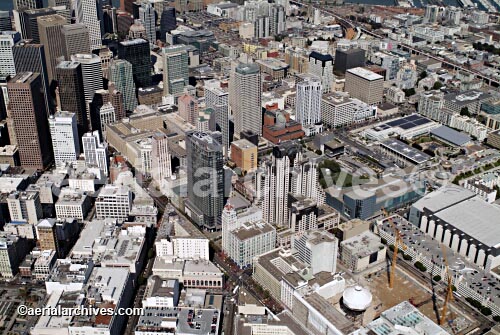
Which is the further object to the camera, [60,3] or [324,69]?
[60,3]

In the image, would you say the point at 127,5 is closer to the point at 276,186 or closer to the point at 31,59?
the point at 31,59

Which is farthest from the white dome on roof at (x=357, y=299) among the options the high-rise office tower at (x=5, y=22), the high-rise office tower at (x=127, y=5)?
the high-rise office tower at (x=127, y=5)

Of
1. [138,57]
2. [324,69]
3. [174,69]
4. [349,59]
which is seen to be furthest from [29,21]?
[349,59]

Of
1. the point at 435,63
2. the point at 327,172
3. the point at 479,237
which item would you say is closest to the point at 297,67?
the point at 435,63

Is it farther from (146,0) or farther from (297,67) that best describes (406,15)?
(146,0)

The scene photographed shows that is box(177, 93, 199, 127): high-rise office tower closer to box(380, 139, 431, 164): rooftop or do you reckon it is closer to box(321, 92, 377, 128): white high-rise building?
box(321, 92, 377, 128): white high-rise building

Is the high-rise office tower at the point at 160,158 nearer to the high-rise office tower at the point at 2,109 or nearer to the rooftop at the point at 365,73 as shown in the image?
the high-rise office tower at the point at 2,109
